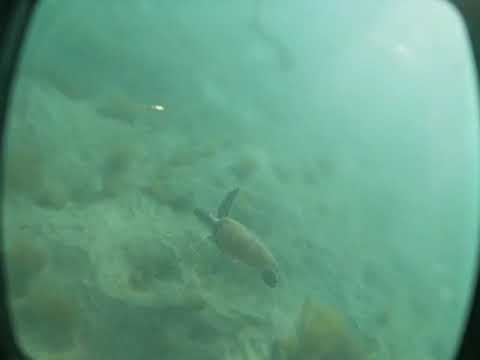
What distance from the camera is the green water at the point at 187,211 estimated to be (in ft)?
13.5

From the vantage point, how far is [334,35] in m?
50.0

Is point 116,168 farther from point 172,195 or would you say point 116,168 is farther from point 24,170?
point 24,170

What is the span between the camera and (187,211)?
21.2 ft

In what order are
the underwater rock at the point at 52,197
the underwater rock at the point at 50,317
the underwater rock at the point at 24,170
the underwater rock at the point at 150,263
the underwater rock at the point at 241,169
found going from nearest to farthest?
the underwater rock at the point at 50,317
the underwater rock at the point at 150,263
the underwater rock at the point at 52,197
the underwater rock at the point at 24,170
the underwater rock at the point at 241,169

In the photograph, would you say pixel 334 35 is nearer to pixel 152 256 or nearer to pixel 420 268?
pixel 420 268

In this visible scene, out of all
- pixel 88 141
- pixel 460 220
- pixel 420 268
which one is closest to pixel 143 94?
pixel 88 141

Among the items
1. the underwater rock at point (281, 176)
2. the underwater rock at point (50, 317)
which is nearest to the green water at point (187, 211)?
the underwater rock at point (50, 317)

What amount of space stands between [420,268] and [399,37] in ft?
59.8

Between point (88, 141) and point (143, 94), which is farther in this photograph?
point (143, 94)

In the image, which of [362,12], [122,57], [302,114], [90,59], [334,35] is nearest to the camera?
[90,59]

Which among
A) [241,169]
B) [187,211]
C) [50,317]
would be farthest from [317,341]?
[241,169]

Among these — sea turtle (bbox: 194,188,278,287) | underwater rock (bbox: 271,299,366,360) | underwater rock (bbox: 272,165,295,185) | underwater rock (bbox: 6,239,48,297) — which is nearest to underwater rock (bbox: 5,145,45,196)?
underwater rock (bbox: 6,239,48,297)

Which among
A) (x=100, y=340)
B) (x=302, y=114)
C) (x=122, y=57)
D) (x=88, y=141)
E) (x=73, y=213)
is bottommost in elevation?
(x=302, y=114)

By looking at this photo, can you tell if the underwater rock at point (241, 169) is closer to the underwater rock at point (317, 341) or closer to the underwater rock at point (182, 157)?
the underwater rock at point (182, 157)
